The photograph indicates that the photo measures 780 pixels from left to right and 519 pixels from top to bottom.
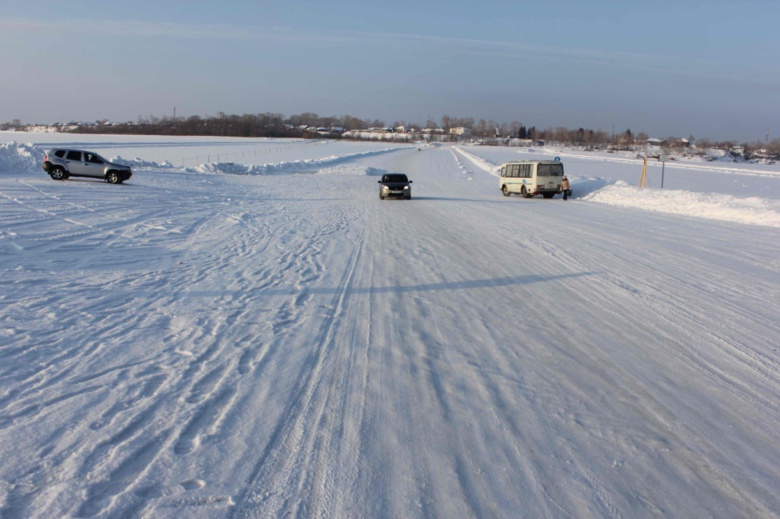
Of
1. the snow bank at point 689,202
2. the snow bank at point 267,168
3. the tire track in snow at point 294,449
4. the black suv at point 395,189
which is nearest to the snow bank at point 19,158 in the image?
the snow bank at point 267,168

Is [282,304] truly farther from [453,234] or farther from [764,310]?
[453,234]

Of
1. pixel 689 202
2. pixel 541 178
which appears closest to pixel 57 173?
pixel 541 178

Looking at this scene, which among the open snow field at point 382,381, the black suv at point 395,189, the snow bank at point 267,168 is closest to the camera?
the open snow field at point 382,381

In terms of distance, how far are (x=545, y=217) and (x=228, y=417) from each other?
60.1ft

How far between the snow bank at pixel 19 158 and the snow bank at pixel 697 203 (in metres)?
30.9

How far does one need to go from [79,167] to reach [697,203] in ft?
91.8

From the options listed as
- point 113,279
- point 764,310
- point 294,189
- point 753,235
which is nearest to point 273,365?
point 113,279

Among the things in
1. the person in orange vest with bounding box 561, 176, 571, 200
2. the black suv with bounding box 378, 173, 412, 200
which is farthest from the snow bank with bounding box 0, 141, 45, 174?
the person in orange vest with bounding box 561, 176, 571, 200

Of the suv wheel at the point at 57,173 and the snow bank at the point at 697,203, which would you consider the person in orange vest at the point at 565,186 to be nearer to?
the snow bank at the point at 697,203

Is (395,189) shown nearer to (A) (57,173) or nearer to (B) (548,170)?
(B) (548,170)

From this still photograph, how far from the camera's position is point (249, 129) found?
19162cm

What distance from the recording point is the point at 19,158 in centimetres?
3366

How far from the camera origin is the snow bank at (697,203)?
70.3ft

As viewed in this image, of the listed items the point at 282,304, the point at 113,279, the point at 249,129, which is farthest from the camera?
the point at 249,129
